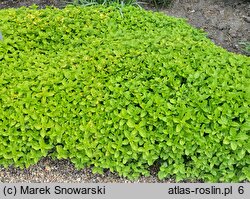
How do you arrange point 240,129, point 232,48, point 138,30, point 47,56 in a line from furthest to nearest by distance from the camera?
point 232,48 < point 138,30 < point 47,56 < point 240,129

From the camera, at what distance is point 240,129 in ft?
10.7

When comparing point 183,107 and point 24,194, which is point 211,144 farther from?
point 24,194

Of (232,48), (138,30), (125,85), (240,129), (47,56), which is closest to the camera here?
(240,129)

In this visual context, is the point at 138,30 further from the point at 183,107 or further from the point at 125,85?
the point at 183,107

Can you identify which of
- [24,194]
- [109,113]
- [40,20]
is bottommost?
[24,194]

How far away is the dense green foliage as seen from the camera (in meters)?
3.30

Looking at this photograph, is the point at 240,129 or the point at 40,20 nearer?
the point at 240,129

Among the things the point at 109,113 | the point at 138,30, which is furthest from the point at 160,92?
the point at 138,30

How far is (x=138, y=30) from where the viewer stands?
4.32m

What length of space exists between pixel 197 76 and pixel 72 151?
Answer: 3.89 ft

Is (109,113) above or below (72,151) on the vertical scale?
above

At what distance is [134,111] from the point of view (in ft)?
11.0

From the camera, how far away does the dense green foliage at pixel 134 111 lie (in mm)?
3297

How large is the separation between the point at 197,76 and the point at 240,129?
55 centimetres
